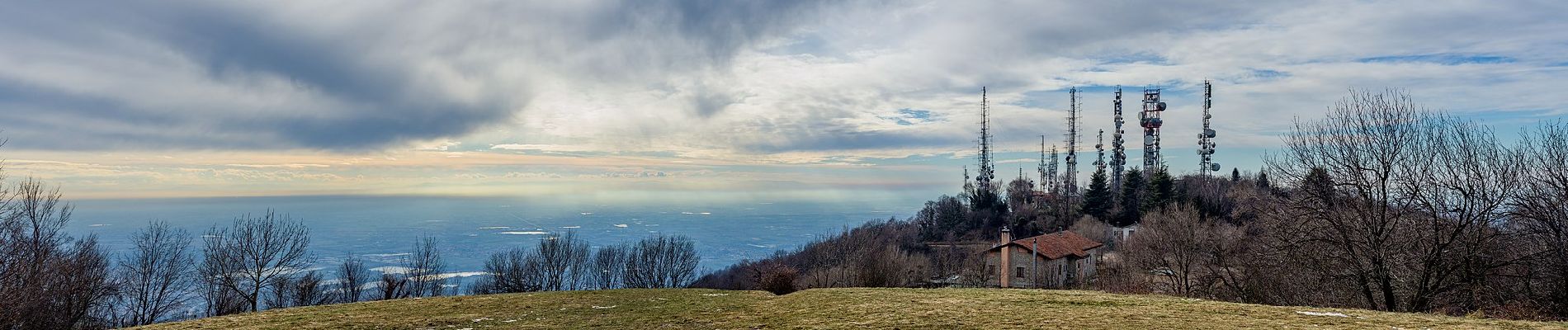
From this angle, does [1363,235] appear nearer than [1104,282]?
Yes

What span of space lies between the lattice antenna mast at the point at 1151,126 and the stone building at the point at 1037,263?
3415cm

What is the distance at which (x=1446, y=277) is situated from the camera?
73.4ft

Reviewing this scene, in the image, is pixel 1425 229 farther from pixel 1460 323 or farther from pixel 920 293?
pixel 920 293

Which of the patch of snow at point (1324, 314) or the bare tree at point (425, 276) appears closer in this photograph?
the patch of snow at point (1324, 314)

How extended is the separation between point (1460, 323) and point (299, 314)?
27.0 m

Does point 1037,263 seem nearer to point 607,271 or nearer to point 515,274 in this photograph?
point 607,271

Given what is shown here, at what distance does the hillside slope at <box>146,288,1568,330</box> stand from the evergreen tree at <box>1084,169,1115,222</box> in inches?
3081

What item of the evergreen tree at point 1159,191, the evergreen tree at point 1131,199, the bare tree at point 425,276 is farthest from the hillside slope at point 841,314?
the evergreen tree at point 1131,199

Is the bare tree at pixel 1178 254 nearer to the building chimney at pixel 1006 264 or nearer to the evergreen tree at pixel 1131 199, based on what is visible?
the building chimney at pixel 1006 264

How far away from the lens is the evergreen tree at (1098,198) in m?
93.9

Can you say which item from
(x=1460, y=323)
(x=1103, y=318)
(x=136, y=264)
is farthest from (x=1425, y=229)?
(x=136, y=264)

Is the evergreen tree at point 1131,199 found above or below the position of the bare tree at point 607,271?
above

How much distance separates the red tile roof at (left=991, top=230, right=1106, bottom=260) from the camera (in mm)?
59344

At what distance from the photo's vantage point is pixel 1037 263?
58531mm
